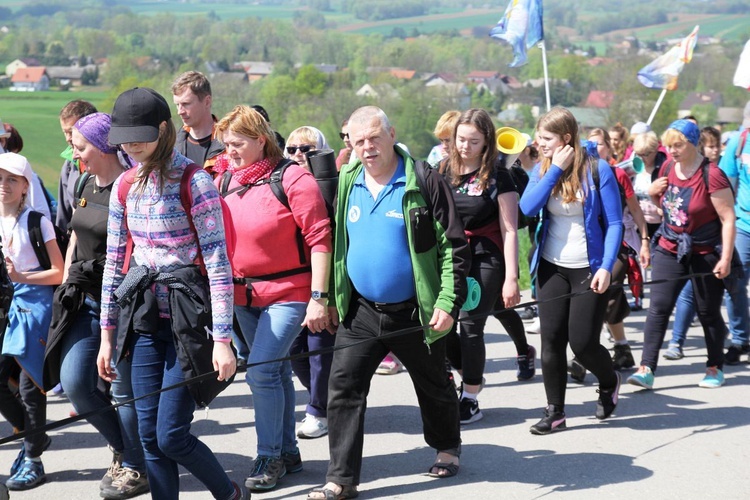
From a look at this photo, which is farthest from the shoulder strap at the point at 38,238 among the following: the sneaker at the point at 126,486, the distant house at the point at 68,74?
the distant house at the point at 68,74

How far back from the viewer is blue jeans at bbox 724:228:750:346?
7.12m

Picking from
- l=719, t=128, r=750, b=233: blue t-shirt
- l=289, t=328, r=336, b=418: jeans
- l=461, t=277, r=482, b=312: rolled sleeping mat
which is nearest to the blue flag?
l=719, t=128, r=750, b=233: blue t-shirt

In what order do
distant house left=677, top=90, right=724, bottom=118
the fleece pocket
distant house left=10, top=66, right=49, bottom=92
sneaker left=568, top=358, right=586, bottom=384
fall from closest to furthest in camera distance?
the fleece pocket, sneaker left=568, top=358, right=586, bottom=384, distant house left=10, top=66, right=49, bottom=92, distant house left=677, top=90, right=724, bottom=118

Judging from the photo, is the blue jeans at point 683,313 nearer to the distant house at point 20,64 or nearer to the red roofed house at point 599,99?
the red roofed house at point 599,99

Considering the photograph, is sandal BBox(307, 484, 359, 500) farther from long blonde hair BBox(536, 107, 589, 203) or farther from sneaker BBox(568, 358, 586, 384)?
sneaker BBox(568, 358, 586, 384)

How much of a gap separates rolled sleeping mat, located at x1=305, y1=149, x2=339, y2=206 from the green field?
55.6 metres

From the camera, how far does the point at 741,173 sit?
7352 millimetres

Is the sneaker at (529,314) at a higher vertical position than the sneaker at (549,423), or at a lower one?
lower

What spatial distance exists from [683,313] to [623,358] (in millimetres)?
713

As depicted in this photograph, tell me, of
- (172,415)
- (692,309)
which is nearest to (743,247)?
(692,309)

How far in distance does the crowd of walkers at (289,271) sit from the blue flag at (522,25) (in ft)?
19.8

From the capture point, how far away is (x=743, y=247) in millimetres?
7207

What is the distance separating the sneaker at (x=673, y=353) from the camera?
7.34 metres

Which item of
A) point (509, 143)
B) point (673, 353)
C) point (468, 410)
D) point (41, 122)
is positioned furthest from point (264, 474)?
point (41, 122)
